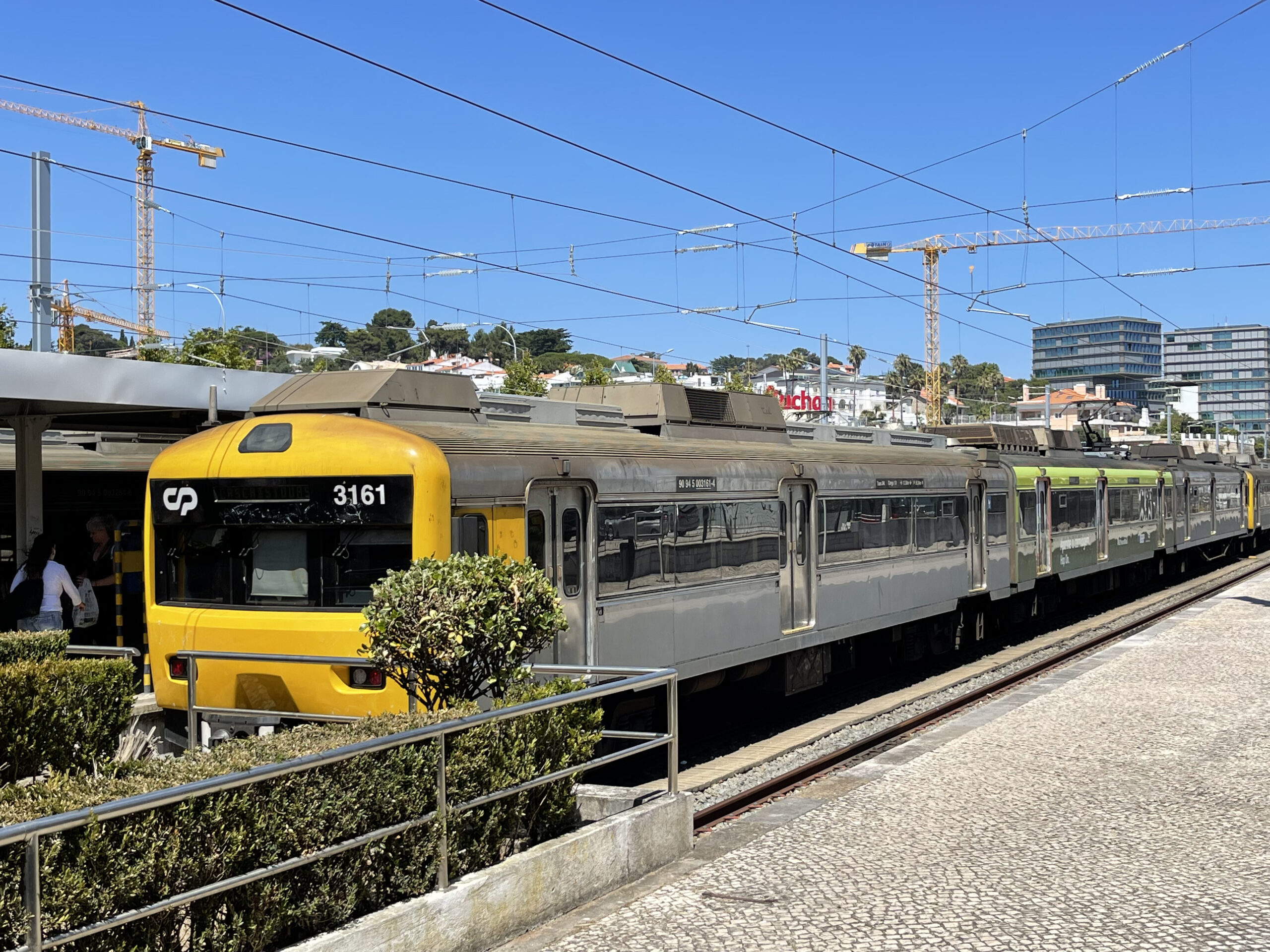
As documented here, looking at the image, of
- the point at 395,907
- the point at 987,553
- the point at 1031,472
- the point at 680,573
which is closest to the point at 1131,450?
the point at 1031,472

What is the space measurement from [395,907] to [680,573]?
594 centimetres

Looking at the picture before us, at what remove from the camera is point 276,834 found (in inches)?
204

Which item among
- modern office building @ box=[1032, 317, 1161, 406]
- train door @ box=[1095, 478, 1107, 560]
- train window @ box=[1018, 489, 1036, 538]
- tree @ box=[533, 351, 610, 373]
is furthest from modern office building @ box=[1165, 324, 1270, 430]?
train window @ box=[1018, 489, 1036, 538]

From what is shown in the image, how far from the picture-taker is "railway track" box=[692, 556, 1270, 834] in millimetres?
9594

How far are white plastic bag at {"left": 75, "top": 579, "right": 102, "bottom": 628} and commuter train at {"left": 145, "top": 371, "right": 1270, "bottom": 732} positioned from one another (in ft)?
8.05

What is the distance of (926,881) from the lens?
7215mm

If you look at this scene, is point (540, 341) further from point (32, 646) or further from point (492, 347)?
point (32, 646)

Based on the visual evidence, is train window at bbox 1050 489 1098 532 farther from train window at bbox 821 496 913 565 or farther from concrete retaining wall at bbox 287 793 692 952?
concrete retaining wall at bbox 287 793 692 952

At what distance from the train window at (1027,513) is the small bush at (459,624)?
14.8 metres

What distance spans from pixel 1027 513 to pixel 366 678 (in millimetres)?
14846

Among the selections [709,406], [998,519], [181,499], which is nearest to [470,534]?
[181,499]

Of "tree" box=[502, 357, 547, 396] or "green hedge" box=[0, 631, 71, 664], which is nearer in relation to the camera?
"green hedge" box=[0, 631, 71, 664]

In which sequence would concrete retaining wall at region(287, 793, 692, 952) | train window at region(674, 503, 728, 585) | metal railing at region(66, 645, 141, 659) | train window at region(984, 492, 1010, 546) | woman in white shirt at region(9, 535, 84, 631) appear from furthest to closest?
train window at region(984, 492, 1010, 546), woman in white shirt at region(9, 535, 84, 631), train window at region(674, 503, 728, 585), metal railing at region(66, 645, 141, 659), concrete retaining wall at region(287, 793, 692, 952)

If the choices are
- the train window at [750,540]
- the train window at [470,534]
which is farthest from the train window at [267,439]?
the train window at [750,540]
